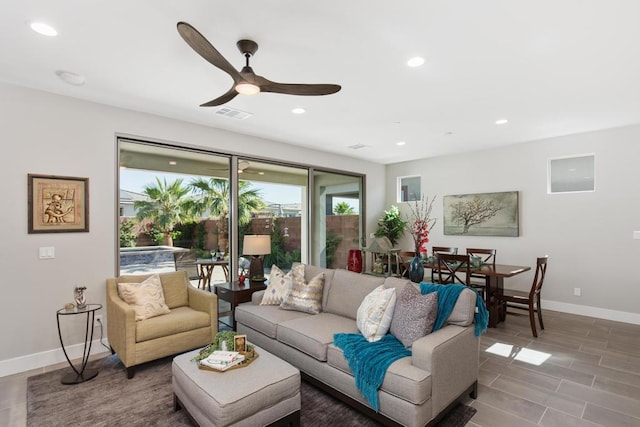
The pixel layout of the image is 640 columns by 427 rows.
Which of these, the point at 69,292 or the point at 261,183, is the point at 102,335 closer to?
→ the point at 69,292

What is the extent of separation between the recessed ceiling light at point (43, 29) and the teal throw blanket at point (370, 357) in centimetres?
309

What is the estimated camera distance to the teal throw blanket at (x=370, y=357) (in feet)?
7.18

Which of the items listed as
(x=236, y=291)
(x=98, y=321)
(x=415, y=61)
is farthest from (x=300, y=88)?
(x=98, y=321)

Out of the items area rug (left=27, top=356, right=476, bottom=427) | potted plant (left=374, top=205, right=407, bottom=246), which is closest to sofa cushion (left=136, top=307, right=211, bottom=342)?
area rug (left=27, top=356, right=476, bottom=427)

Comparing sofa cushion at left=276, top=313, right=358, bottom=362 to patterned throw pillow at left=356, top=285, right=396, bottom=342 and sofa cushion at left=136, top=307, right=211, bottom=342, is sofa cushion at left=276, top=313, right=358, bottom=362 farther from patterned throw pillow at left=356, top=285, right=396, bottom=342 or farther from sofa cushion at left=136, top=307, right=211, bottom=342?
sofa cushion at left=136, top=307, right=211, bottom=342

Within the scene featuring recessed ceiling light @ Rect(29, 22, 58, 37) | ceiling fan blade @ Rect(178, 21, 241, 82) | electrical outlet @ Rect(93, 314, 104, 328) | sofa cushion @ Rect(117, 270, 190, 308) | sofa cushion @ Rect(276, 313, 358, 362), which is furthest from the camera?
sofa cushion @ Rect(117, 270, 190, 308)

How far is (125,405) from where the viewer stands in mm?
2576

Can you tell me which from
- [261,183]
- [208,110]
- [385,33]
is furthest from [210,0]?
[261,183]

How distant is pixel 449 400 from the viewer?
90.8 inches

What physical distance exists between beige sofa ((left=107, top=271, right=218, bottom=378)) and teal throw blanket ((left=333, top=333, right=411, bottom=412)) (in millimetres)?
1661

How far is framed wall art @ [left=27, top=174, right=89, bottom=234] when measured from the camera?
3.31 metres

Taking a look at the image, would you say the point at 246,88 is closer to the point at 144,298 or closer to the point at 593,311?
the point at 144,298

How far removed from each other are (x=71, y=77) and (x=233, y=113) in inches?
63.8

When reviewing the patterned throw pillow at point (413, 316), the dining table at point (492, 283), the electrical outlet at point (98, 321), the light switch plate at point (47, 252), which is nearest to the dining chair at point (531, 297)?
the dining table at point (492, 283)
